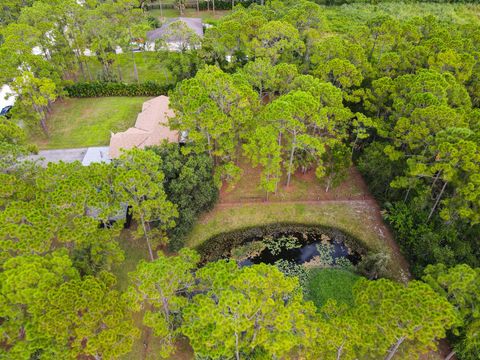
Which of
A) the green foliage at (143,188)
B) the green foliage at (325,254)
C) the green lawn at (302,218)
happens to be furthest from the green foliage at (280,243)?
the green foliage at (143,188)

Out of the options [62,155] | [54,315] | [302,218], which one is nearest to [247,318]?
[54,315]

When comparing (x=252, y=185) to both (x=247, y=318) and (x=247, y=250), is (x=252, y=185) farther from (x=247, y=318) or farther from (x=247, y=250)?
(x=247, y=318)

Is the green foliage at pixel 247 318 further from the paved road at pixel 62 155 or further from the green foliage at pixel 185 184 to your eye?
the paved road at pixel 62 155

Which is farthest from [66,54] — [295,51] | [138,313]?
[138,313]

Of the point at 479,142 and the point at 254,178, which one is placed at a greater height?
the point at 479,142

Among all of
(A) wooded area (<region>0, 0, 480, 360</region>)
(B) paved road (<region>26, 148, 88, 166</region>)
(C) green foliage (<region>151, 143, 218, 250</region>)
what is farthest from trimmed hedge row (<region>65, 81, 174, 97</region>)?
(C) green foliage (<region>151, 143, 218, 250</region>)

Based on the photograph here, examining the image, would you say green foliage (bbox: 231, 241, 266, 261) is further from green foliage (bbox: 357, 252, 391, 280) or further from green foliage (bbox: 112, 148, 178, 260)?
green foliage (bbox: 357, 252, 391, 280)

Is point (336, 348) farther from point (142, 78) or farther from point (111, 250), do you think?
point (142, 78)
